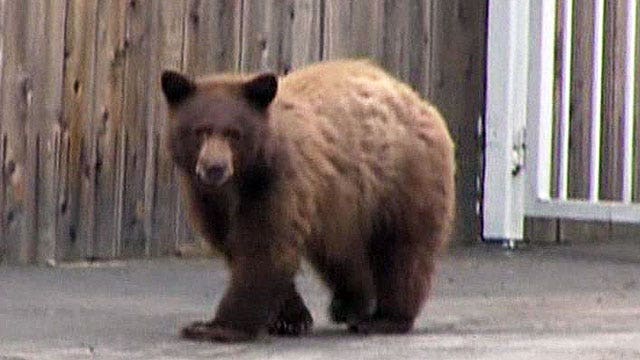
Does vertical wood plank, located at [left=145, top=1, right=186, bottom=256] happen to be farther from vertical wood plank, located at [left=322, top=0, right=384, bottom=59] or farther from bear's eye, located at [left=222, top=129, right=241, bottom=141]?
bear's eye, located at [left=222, top=129, right=241, bottom=141]

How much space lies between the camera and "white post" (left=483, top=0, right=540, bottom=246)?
1301 cm

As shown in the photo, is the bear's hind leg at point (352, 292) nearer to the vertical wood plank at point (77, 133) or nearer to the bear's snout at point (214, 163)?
the bear's snout at point (214, 163)

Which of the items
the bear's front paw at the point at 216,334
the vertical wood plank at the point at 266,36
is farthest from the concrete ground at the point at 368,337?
the vertical wood plank at the point at 266,36

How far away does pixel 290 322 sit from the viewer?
27.7 feet

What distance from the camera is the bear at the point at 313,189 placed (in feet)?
26.1

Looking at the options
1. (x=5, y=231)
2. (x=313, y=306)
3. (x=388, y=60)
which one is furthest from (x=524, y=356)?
(x=388, y=60)

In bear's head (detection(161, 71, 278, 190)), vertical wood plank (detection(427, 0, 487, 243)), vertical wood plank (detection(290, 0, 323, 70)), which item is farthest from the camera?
vertical wood plank (detection(427, 0, 487, 243))

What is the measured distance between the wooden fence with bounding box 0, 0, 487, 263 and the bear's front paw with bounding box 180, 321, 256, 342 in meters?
2.98

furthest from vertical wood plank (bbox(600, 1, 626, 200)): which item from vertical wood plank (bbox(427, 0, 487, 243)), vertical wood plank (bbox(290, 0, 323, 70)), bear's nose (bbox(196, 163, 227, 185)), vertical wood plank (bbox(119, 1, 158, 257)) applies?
bear's nose (bbox(196, 163, 227, 185))

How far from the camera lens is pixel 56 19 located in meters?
10.9

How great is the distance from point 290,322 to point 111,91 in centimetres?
317

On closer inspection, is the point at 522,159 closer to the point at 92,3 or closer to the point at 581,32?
the point at 581,32

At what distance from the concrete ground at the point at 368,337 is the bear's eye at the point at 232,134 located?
826mm

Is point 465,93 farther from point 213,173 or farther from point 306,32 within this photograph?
point 213,173
